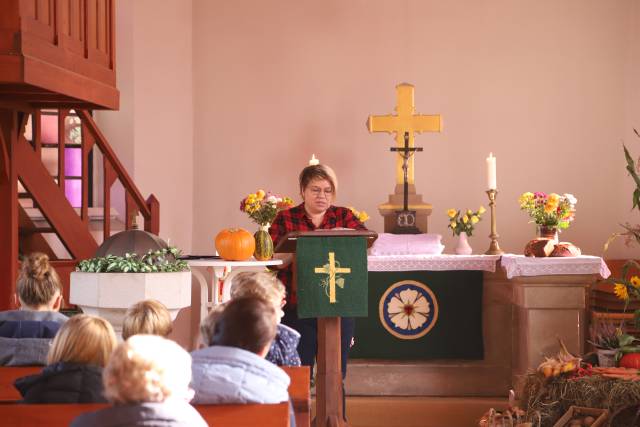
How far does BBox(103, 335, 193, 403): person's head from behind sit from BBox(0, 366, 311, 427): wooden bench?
3.10 ft

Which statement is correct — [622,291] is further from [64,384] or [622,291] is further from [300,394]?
[64,384]

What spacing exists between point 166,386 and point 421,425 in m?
4.51

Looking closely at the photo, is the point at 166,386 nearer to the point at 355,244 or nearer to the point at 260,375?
the point at 260,375

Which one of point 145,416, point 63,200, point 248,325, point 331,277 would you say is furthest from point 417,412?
point 145,416

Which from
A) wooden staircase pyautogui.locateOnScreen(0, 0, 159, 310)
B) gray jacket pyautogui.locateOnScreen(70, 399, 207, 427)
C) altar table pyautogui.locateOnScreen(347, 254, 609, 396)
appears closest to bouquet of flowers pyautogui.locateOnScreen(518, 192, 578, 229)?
altar table pyautogui.locateOnScreen(347, 254, 609, 396)

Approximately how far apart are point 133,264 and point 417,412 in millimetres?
2618

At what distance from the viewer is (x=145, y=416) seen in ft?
6.79

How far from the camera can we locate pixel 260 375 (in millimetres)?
2641

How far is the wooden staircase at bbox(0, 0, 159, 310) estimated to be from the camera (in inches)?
173

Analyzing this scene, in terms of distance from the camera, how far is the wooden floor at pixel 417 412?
6.36 meters

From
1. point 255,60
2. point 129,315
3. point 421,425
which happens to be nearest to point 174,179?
point 255,60

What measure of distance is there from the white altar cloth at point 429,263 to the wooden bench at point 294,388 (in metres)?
3.17

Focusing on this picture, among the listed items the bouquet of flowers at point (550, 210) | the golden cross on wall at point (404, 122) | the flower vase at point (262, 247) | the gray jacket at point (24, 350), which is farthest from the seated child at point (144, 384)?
the golden cross on wall at point (404, 122)

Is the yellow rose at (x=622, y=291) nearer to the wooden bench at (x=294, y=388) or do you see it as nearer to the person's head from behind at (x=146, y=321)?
the wooden bench at (x=294, y=388)
